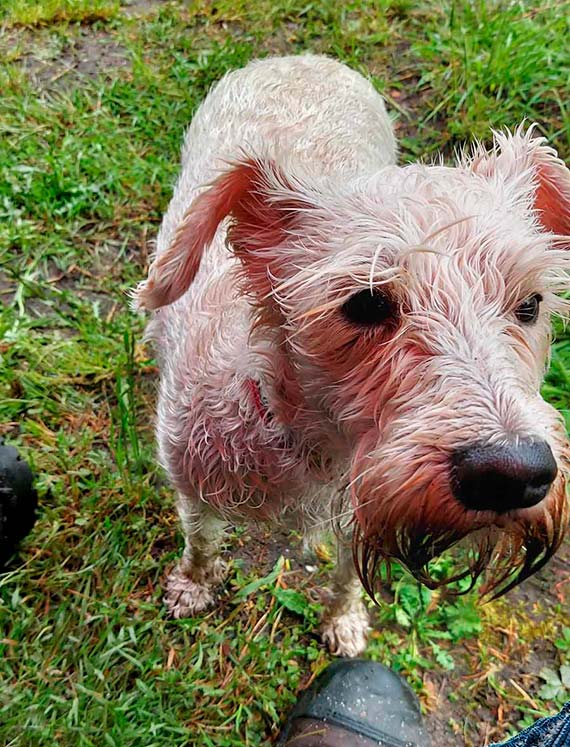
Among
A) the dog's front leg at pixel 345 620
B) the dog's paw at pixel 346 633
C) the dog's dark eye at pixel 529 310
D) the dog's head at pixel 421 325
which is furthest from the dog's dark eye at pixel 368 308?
the dog's paw at pixel 346 633

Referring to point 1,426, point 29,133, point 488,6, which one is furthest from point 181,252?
point 488,6

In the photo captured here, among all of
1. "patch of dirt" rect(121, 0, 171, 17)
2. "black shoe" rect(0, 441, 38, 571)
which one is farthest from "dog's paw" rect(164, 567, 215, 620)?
"patch of dirt" rect(121, 0, 171, 17)

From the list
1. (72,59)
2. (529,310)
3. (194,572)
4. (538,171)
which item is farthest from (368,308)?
(72,59)

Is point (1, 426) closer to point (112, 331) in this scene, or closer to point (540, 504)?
point (112, 331)

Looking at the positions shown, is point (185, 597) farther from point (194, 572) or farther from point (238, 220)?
point (238, 220)

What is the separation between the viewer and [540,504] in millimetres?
1635

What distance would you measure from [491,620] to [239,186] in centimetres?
234

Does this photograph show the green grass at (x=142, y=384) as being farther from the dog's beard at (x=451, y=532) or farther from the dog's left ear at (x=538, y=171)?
the dog's left ear at (x=538, y=171)

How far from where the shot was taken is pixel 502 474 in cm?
151

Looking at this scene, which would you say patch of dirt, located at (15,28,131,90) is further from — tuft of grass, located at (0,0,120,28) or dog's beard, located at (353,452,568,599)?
dog's beard, located at (353,452,568,599)

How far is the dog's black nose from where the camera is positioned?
1513mm

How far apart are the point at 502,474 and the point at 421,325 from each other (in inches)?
17.7

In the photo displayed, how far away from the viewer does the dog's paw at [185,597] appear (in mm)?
3277

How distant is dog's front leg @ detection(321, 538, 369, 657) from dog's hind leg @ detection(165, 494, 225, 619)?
55 cm
